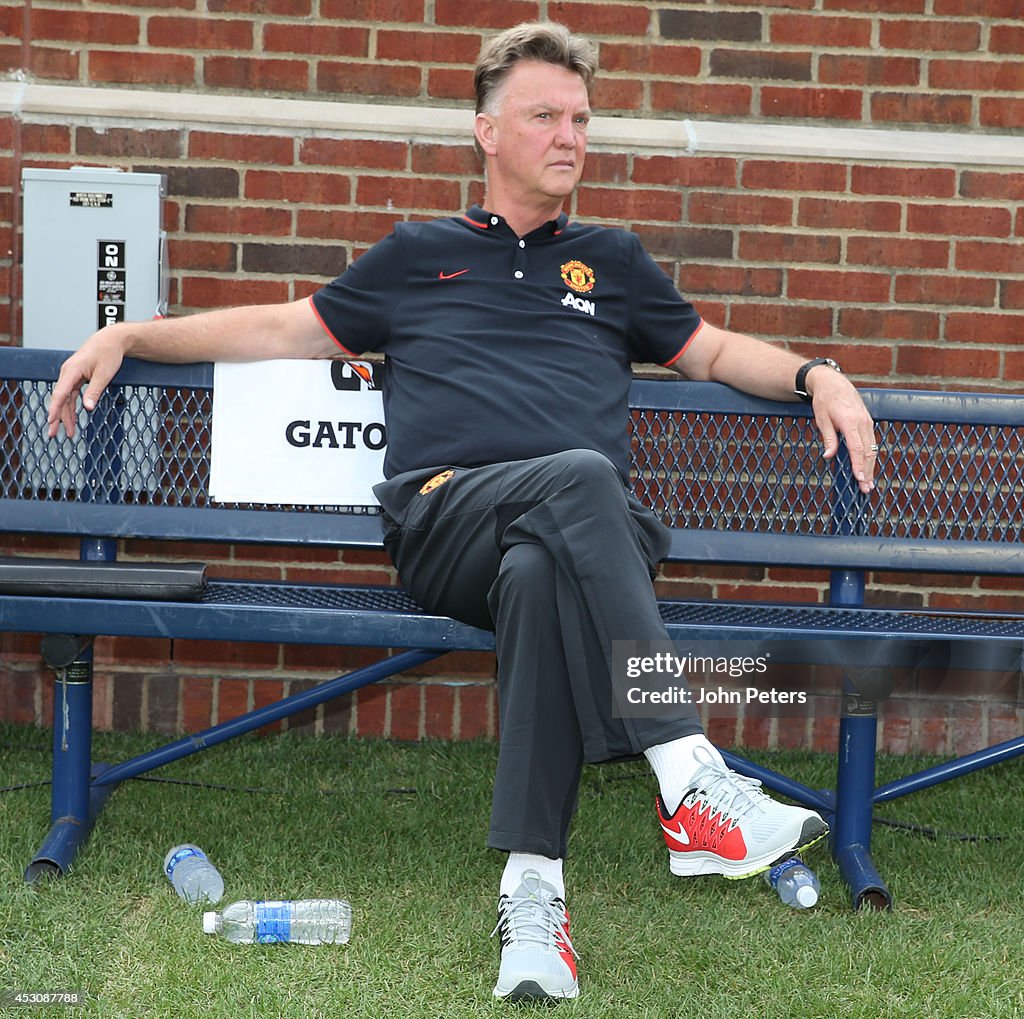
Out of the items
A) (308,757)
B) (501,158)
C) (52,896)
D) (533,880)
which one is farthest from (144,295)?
(533,880)

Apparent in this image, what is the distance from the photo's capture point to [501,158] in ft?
9.68

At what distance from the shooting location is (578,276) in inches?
116

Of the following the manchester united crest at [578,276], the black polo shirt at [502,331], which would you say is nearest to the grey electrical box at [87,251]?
the black polo shirt at [502,331]

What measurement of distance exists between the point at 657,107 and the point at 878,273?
2.60 ft

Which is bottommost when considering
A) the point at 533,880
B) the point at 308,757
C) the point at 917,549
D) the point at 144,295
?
the point at 308,757

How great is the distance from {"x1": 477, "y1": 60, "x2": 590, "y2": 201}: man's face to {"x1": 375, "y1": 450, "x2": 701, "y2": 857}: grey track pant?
85 centimetres

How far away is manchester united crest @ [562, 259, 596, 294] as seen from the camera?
2934mm

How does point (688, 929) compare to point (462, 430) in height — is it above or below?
below

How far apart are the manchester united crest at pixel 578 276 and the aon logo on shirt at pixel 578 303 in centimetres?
2

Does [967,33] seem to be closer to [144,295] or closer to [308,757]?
[144,295]

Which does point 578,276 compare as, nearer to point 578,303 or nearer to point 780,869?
point 578,303

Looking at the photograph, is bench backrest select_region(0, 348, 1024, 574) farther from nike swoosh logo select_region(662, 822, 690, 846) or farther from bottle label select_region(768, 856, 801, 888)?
nike swoosh logo select_region(662, 822, 690, 846)

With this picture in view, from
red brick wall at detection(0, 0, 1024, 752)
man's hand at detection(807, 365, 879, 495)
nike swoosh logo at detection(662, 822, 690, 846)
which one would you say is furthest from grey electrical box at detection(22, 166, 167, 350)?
nike swoosh logo at detection(662, 822, 690, 846)

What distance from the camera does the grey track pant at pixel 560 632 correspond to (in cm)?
219
